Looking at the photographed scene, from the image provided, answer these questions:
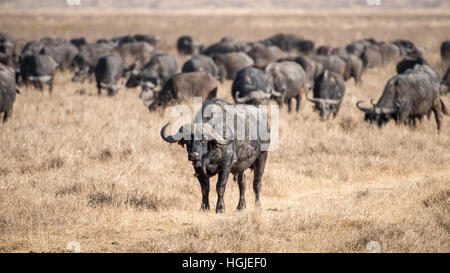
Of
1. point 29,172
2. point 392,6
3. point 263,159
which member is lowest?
point 392,6

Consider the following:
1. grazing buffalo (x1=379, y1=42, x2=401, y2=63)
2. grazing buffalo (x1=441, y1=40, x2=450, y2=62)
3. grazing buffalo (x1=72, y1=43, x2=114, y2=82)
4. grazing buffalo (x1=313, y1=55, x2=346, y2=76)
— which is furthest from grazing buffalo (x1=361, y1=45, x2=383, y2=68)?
grazing buffalo (x1=72, y1=43, x2=114, y2=82)

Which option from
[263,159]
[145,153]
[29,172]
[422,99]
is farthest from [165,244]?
[422,99]

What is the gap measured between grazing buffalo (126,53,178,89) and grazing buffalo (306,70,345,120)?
488cm

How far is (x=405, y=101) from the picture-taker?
38.0 feet

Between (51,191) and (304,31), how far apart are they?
44843 mm


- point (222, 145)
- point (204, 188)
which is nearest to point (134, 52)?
point (204, 188)

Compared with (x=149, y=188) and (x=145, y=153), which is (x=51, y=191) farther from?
(x=145, y=153)

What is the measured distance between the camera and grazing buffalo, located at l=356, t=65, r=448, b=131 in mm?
11600

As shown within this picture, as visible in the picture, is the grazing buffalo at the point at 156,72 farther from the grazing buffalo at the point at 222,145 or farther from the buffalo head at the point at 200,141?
the buffalo head at the point at 200,141

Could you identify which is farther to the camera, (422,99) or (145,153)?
(422,99)

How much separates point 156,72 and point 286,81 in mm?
4712

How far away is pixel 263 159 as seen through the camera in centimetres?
689

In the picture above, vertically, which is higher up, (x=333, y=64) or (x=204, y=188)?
(x=204, y=188)

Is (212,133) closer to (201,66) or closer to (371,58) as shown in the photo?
(201,66)
